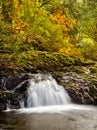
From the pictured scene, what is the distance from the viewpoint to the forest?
17062 millimetres

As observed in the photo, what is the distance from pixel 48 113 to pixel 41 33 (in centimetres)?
1076

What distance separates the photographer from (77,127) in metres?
14.0

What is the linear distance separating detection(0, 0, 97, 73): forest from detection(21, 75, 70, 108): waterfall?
74.3 inches

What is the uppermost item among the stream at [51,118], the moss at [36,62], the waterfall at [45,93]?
the moss at [36,62]

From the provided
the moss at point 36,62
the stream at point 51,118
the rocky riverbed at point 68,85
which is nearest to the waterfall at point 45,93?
the rocky riverbed at point 68,85

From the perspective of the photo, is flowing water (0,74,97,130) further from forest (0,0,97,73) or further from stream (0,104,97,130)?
forest (0,0,97,73)

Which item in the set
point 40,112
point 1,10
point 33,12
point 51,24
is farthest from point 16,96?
point 51,24

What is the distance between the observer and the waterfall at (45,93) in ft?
63.3

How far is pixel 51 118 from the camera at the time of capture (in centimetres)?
1598

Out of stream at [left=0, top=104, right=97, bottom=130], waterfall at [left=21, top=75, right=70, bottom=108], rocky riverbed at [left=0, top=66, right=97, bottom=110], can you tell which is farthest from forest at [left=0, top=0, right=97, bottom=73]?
stream at [left=0, top=104, right=97, bottom=130]

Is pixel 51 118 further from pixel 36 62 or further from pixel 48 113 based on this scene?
pixel 36 62

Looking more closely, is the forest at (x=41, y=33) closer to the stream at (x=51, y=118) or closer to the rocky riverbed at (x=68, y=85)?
the rocky riverbed at (x=68, y=85)

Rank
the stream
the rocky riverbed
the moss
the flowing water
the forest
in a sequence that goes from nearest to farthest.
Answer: the stream → the flowing water → the forest → the rocky riverbed → the moss

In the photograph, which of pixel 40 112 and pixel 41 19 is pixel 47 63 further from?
pixel 40 112
